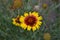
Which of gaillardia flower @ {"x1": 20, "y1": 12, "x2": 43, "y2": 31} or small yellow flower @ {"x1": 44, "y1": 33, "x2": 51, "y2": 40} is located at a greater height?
gaillardia flower @ {"x1": 20, "y1": 12, "x2": 43, "y2": 31}

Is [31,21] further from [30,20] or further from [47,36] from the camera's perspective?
[47,36]

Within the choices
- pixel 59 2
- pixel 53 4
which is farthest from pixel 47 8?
pixel 59 2

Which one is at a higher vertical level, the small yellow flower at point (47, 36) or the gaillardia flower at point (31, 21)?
the gaillardia flower at point (31, 21)

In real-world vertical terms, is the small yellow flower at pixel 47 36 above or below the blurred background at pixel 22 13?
below

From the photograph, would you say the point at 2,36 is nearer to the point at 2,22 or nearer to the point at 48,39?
the point at 2,22

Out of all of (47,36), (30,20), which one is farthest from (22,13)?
(47,36)
